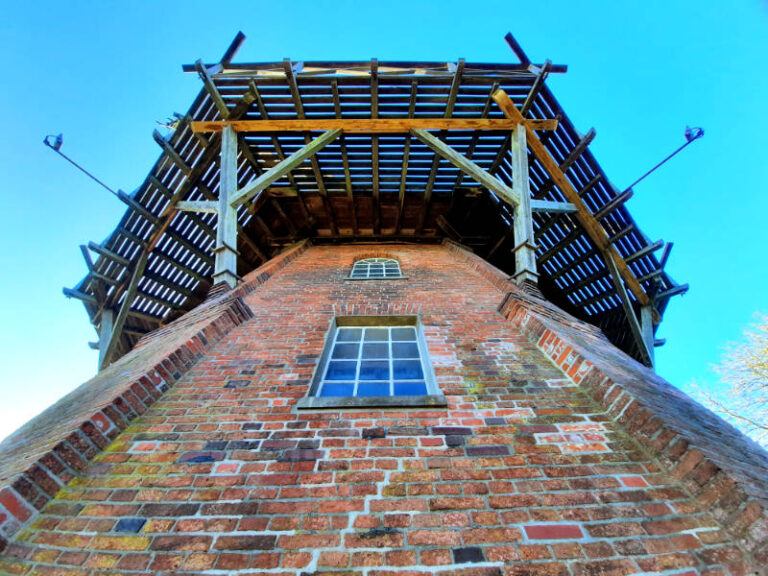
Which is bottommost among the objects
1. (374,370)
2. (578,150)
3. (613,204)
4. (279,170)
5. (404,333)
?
(374,370)

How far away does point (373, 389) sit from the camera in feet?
12.7

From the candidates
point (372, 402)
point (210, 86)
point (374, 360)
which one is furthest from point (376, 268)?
point (372, 402)

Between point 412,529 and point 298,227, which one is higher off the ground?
point 298,227

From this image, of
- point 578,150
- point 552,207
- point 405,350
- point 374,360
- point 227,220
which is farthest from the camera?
point 578,150

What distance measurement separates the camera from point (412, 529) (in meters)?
2.18

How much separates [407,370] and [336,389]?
768mm

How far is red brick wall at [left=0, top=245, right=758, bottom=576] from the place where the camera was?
204 centimetres

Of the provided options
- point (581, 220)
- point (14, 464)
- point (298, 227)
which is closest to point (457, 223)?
point (581, 220)

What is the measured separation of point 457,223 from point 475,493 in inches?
272

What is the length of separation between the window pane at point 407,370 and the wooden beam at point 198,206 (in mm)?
3641

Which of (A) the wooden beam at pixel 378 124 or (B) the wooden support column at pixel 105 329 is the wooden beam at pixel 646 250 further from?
(B) the wooden support column at pixel 105 329

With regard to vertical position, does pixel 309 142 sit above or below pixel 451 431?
above

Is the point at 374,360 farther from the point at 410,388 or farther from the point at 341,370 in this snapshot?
the point at 410,388

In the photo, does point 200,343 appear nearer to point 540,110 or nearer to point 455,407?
point 455,407
